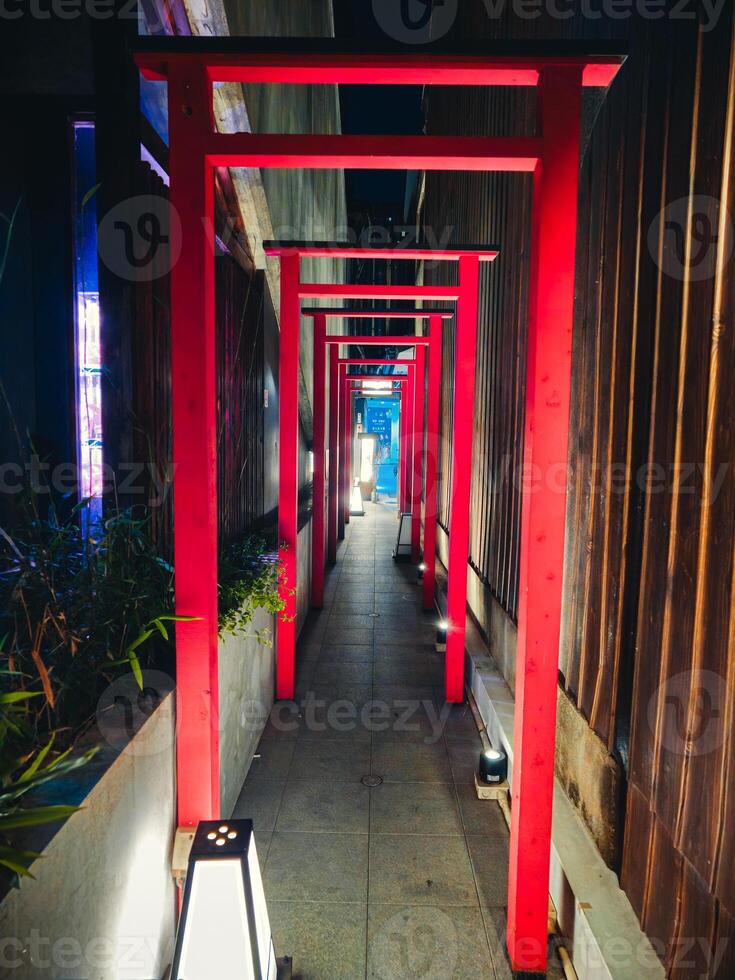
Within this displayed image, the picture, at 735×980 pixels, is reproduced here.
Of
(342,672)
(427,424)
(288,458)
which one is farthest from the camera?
(427,424)

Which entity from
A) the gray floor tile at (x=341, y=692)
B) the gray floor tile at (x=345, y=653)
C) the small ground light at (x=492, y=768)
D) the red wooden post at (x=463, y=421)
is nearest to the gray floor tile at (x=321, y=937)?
the small ground light at (x=492, y=768)

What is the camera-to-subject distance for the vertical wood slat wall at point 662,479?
184 centimetres

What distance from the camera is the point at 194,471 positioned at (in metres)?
2.47

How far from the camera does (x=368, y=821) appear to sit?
3.56 metres

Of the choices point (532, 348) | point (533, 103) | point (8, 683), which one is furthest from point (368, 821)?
point (533, 103)

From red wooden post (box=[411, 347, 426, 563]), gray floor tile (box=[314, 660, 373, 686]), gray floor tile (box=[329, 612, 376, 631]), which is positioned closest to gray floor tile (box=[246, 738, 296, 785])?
gray floor tile (box=[314, 660, 373, 686])

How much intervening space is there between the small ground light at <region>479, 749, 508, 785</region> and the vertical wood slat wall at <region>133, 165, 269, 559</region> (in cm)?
246

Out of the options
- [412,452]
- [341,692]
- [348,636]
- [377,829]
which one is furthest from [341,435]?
[377,829]

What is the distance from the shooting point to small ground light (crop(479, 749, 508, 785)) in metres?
3.84

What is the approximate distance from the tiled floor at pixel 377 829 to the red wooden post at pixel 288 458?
0.45 metres

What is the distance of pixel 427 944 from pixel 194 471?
249 centimetres

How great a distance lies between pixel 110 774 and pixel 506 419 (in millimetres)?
4276

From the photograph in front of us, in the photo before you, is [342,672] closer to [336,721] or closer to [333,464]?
[336,721]

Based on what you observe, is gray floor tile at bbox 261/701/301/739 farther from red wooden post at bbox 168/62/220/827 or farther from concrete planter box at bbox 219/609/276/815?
red wooden post at bbox 168/62/220/827
